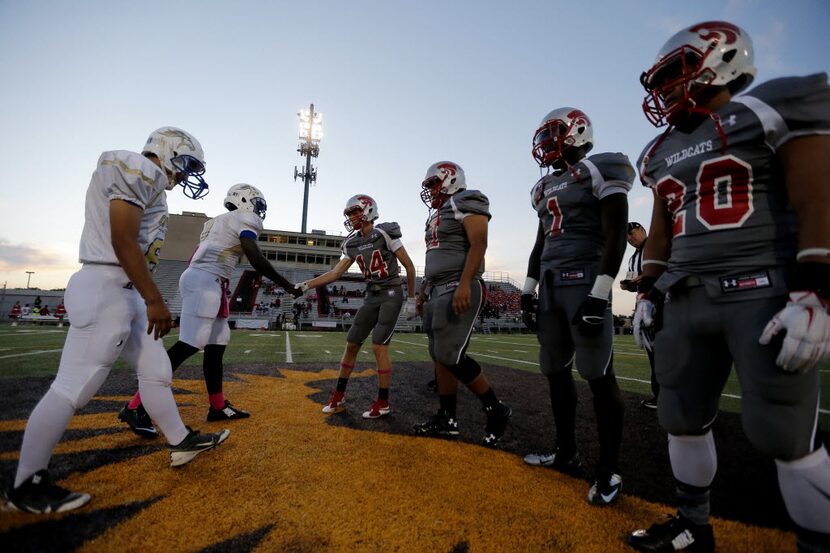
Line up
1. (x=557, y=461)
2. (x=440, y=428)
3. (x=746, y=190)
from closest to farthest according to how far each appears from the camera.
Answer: (x=746, y=190), (x=557, y=461), (x=440, y=428)

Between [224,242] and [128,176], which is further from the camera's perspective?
[224,242]

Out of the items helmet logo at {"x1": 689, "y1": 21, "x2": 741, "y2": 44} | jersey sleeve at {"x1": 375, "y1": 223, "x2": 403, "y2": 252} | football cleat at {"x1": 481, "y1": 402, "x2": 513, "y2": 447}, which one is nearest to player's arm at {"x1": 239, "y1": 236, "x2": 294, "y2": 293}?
jersey sleeve at {"x1": 375, "y1": 223, "x2": 403, "y2": 252}

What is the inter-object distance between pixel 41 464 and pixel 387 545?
1.72 metres

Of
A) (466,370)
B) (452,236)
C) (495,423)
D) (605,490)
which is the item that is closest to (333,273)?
(452,236)

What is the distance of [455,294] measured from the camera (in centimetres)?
311

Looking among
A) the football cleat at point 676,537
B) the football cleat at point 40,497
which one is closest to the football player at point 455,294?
the football cleat at point 676,537

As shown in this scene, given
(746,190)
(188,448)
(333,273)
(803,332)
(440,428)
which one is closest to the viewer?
(803,332)

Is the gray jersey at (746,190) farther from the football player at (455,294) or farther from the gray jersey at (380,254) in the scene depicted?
the gray jersey at (380,254)

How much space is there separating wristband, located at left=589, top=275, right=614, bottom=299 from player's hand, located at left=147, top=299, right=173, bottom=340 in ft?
7.82

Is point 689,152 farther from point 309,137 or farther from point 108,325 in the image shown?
point 309,137

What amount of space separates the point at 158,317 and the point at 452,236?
230cm

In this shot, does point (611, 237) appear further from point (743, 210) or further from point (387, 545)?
point (387, 545)

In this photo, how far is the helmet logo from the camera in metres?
1.71

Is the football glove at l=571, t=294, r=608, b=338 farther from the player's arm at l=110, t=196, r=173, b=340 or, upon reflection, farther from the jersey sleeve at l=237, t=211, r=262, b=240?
the jersey sleeve at l=237, t=211, r=262, b=240
